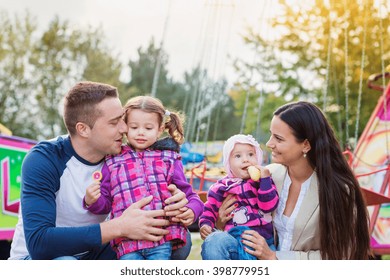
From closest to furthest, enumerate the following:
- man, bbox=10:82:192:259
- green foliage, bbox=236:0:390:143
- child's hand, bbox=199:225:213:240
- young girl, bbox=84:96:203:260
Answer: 1. man, bbox=10:82:192:259
2. young girl, bbox=84:96:203:260
3. child's hand, bbox=199:225:213:240
4. green foliage, bbox=236:0:390:143

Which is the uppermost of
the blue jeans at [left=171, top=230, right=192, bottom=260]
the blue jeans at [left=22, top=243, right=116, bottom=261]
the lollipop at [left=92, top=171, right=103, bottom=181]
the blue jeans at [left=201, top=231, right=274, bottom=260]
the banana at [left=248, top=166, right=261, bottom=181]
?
the banana at [left=248, top=166, right=261, bottom=181]

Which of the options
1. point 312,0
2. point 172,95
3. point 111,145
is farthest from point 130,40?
point 111,145

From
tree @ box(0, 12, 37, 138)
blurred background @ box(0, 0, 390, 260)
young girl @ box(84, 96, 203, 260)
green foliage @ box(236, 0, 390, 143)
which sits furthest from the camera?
tree @ box(0, 12, 37, 138)

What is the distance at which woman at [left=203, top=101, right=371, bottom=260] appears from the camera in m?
2.23

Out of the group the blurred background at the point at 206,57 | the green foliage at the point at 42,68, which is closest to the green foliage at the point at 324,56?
the blurred background at the point at 206,57

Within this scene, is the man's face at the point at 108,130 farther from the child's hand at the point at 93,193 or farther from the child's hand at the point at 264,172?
the child's hand at the point at 264,172

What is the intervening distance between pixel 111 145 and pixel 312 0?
10399mm

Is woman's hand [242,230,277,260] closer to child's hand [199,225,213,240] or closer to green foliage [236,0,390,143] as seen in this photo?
child's hand [199,225,213,240]

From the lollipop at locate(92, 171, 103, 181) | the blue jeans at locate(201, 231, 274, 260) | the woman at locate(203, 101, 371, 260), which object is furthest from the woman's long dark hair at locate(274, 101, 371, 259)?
the lollipop at locate(92, 171, 103, 181)

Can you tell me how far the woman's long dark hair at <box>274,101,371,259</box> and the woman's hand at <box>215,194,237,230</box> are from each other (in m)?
0.34

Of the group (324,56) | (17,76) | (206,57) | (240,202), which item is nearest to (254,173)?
(240,202)

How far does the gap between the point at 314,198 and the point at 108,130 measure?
84 centimetres

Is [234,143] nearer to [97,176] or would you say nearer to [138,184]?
[138,184]

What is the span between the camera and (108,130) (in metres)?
2.15
